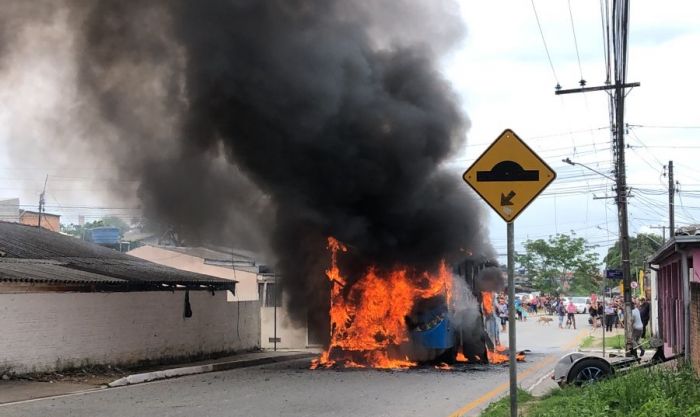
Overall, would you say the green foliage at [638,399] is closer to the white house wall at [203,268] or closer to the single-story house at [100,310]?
the single-story house at [100,310]

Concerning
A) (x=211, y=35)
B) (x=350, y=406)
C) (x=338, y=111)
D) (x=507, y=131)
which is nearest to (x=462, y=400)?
(x=350, y=406)

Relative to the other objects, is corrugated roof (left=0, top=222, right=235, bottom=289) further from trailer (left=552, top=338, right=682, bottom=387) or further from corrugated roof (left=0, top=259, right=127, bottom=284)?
trailer (left=552, top=338, right=682, bottom=387)

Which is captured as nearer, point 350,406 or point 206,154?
point 350,406

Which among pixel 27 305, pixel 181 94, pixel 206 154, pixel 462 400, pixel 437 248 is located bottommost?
pixel 462 400

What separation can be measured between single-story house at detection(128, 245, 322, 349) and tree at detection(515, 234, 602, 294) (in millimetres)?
40351

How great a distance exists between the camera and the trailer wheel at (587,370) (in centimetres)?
976

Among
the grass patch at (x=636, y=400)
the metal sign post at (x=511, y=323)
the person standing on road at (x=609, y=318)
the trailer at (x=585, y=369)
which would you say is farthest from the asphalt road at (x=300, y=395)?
the person standing on road at (x=609, y=318)

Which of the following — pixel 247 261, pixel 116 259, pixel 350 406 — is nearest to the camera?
pixel 350 406

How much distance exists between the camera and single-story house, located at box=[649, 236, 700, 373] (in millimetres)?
9523

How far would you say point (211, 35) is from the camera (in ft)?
52.9

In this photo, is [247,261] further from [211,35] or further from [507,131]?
[507,131]

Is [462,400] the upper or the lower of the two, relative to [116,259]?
lower

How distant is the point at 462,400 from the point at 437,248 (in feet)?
20.2

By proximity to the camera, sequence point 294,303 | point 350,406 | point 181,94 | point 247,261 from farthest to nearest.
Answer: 1. point 247,261
2. point 294,303
3. point 181,94
4. point 350,406
